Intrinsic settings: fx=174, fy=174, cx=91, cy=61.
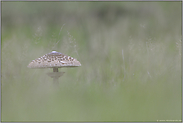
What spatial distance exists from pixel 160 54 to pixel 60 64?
5.73 ft

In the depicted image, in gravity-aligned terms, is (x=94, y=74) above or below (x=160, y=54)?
below

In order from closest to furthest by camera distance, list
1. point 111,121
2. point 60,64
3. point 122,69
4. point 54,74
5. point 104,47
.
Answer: point 111,121
point 60,64
point 54,74
point 122,69
point 104,47

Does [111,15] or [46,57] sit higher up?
[111,15]

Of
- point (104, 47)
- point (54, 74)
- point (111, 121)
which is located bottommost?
point (111, 121)

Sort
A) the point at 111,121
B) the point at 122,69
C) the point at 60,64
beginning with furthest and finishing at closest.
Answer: the point at 122,69 → the point at 60,64 → the point at 111,121

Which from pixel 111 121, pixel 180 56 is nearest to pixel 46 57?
pixel 111 121

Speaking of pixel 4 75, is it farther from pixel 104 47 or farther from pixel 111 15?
pixel 111 15

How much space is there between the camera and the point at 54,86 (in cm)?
271

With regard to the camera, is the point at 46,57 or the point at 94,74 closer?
the point at 46,57

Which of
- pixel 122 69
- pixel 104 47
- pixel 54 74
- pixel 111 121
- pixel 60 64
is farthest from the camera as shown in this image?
pixel 104 47

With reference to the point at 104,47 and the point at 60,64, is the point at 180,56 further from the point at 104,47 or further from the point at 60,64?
the point at 60,64

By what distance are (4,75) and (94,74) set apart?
1486mm

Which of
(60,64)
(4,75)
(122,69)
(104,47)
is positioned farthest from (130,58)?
(4,75)

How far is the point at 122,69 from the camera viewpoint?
2.90m
